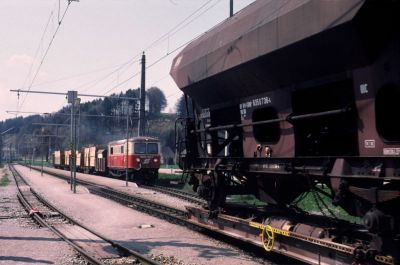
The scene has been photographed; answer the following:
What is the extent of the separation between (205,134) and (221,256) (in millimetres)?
3739

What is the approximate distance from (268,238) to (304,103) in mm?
2672

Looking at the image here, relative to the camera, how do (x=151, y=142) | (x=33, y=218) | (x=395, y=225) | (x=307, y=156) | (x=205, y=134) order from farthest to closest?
(x=151, y=142) → (x=33, y=218) → (x=205, y=134) → (x=307, y=156) → (x=395, y=225)

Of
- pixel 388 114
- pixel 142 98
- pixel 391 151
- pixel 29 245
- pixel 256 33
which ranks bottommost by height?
pixel 29 245

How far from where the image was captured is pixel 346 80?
716cm

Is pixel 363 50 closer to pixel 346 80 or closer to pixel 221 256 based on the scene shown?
pixel 346 80

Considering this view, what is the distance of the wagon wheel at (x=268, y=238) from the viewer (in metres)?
8.70

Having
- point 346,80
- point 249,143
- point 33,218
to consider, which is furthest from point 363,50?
point 33,218

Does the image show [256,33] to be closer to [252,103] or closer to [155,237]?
[252,103]

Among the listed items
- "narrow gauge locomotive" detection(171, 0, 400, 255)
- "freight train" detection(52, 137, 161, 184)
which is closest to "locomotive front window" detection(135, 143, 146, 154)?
"freight train" detection(52, 137, 161, 184)

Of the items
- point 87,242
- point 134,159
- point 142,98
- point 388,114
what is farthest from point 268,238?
point 142,98

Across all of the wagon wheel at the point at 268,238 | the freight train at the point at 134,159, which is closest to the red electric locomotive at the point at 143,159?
the freight train at the point at 134,159

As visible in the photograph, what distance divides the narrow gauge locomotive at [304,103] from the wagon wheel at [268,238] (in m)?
1.07

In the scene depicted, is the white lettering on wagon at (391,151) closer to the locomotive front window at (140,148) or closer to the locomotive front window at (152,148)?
the locomotive front window at (140,148)

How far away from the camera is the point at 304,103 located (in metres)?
8.42
